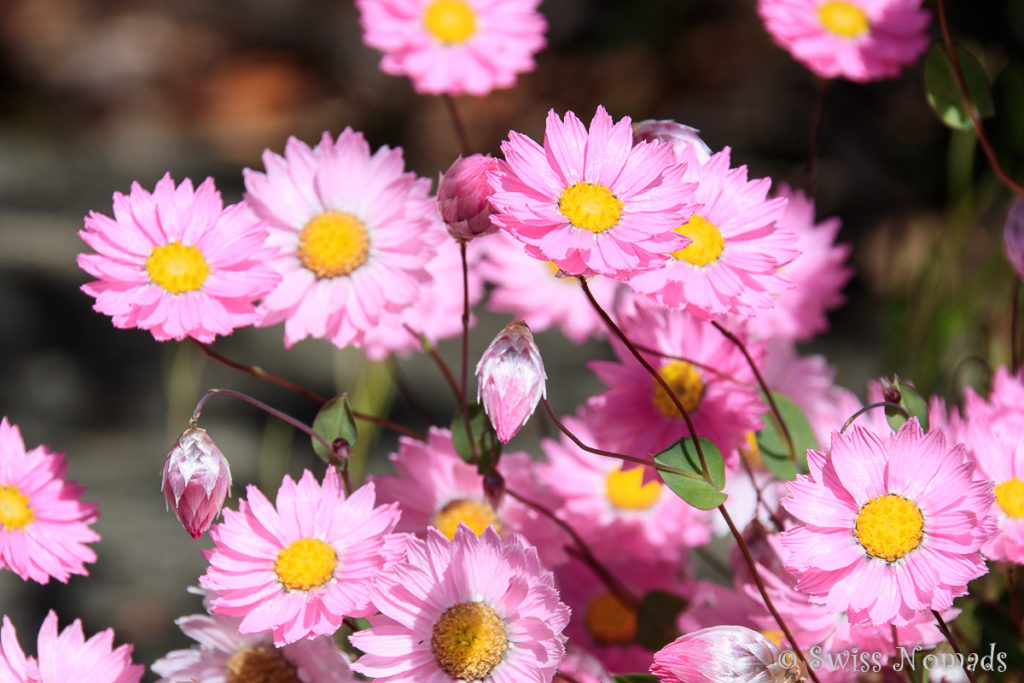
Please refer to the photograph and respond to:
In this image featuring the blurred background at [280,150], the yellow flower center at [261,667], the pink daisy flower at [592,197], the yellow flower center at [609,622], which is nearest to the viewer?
the pink daisy flower at [592,197]

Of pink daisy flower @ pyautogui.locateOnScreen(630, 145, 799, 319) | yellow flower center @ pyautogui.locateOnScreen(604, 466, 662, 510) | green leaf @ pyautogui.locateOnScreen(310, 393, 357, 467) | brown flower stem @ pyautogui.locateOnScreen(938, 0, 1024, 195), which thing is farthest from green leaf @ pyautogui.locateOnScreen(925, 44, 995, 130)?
green leaf @ pyautogui.locateOnScreen(310, 393, 357, 467)

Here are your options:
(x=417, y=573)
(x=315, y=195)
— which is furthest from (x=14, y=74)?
(x=417, y=573)

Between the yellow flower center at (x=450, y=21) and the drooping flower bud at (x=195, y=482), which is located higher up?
the yellow flower center at (x=450, y=21)

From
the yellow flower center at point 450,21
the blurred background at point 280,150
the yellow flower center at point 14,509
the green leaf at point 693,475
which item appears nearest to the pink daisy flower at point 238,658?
the yellow flower center at point 14,509

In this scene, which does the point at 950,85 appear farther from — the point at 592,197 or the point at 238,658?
the point at 238,658

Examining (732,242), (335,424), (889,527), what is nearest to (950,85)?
(732,242)

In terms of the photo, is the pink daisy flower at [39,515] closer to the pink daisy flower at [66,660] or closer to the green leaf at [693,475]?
the pink daisy flower at [66,660]
